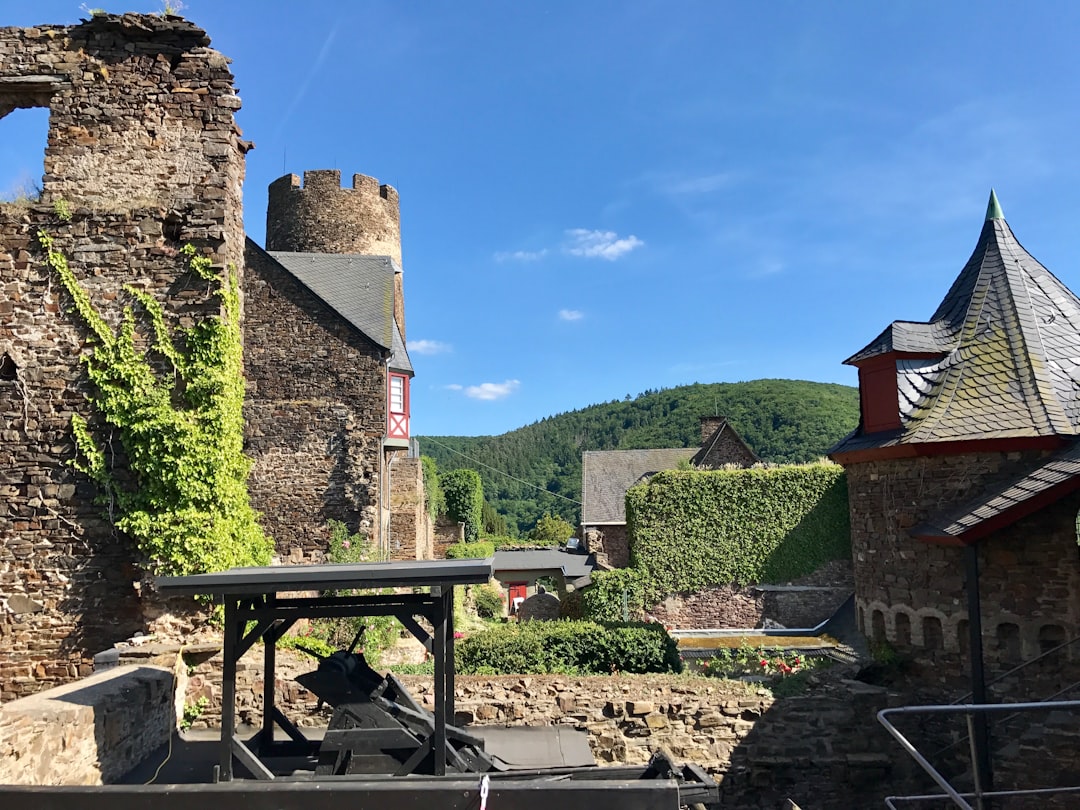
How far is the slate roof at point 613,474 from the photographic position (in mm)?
36281

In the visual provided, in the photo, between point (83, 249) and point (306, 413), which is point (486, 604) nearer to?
point (306, 413)

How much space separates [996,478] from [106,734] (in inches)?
411

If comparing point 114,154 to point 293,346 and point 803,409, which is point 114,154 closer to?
point 293,346

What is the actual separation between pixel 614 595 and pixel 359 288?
11.2 m

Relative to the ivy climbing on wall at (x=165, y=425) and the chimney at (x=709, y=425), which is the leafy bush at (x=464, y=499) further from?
the ivy climbing on wall at (x=165, y=425)

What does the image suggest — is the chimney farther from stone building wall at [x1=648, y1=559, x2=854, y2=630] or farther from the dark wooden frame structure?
the dark wooden frame structure

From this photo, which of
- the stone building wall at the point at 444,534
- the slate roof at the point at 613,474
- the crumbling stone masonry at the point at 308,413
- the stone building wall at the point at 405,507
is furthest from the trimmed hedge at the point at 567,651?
the stone building wall at the point at 444,534

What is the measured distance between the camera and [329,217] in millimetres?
28641

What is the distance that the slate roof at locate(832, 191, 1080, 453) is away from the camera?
10.1 m

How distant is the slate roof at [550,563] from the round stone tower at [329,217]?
11.3m

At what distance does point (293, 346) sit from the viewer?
18.6 meters

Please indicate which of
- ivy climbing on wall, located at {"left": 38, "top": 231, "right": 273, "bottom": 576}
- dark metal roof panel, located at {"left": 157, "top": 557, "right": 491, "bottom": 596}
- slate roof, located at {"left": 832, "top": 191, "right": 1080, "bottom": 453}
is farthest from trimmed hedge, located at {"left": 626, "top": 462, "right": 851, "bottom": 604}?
dark metal roof panel, located at {"left": 157, "top": 557, "right": 491, "bottom": 596}

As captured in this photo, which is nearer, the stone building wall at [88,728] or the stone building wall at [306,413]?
the stone building wall at [88,728]

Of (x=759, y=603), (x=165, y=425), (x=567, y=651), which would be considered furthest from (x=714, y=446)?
(x=165, y=425)
